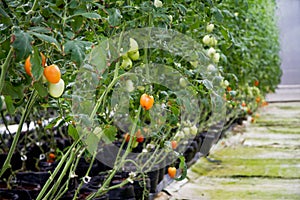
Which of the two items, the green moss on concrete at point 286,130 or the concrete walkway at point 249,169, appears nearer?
the concrete walkway at point 249,169

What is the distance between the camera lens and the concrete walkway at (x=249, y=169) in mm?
2455

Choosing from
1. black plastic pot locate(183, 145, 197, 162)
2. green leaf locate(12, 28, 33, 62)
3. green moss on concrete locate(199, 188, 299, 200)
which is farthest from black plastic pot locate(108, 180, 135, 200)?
green leaf locate(12, 28, 33, 62)

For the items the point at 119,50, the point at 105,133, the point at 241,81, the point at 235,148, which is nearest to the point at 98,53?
the point at 119,50

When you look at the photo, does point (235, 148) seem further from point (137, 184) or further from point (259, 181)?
point (137, 184)

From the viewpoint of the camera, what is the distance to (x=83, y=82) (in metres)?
1.65

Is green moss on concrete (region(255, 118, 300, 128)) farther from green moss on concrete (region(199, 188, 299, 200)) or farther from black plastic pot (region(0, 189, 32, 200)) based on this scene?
black plastic pot (region(0, 189, 32, 200))

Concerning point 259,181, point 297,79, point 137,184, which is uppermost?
point 137,184

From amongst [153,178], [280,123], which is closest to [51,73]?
[153,178]

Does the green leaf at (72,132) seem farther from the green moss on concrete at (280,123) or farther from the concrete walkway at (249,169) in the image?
the green moss on concrete at (280,123)

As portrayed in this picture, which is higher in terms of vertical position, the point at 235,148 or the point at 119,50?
the point at 119,50

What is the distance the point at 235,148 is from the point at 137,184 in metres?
1.81

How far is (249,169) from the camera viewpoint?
2984 millimetres

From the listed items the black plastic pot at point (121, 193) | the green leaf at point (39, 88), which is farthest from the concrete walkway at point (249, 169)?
the green leaf at point (39, 88)

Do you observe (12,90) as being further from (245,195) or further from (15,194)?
(245,195)
